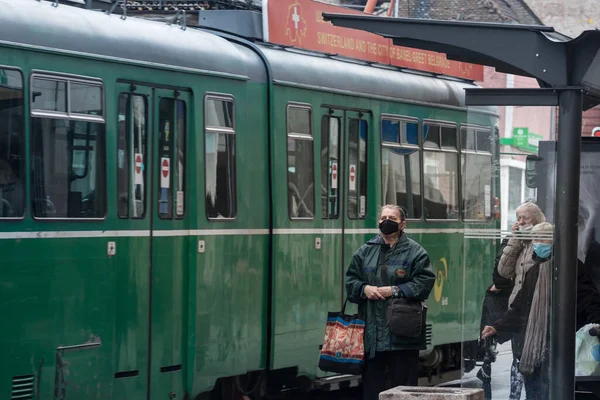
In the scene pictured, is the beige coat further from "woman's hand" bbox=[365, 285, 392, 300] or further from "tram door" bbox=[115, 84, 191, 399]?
"tram door" bbox=[115, 84, 191, 399]

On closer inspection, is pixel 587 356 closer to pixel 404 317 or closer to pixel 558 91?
pixel 404 317

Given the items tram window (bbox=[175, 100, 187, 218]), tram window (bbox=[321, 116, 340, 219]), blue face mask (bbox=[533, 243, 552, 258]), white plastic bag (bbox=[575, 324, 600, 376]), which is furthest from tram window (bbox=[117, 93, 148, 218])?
white plastic bag (bbox=[575, 324, 600, 376])

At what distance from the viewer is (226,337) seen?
1119 centimetres

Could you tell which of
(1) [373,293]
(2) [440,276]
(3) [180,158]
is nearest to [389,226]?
(1) [373,293]

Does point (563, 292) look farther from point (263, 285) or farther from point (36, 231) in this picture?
point (263, 285)

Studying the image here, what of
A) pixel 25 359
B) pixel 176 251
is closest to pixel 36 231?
pixel 25 359

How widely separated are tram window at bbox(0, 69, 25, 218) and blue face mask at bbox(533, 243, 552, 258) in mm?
3444

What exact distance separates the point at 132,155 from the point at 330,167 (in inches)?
121

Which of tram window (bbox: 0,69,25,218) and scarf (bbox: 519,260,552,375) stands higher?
tram window (bbox: 0,69,25,218)

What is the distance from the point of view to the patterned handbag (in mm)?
9672

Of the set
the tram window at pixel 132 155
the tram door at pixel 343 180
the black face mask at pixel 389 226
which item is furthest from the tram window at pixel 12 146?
the tram door at pixel 343 180

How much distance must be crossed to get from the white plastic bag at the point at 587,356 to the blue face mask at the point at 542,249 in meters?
0.85

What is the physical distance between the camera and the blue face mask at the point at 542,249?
8.38m

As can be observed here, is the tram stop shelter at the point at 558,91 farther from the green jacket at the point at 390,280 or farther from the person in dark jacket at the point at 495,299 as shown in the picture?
the green jacket at the point at 390,280
